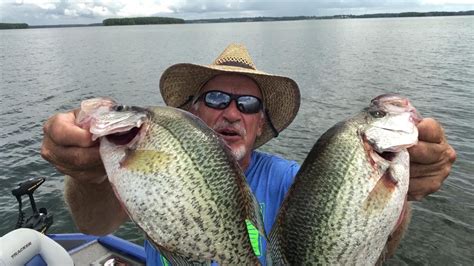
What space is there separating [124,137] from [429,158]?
6.06 feet

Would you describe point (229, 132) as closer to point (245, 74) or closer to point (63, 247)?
point (245, 74)

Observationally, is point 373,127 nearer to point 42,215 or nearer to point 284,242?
point 284,242

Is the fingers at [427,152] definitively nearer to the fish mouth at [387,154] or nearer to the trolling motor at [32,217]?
the fish mouth at [387,154]

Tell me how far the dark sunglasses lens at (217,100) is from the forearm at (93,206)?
3.92 feet

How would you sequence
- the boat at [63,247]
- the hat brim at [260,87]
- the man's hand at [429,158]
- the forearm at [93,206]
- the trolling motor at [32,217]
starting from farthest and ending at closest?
the trolling motor at [32,217]
the boat at [63,247]
the hat brim at [260,87]
the forearm at [93,206]
the man's hand at [429,158]

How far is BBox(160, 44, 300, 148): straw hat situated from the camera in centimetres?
387

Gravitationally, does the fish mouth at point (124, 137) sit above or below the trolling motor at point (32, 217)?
above

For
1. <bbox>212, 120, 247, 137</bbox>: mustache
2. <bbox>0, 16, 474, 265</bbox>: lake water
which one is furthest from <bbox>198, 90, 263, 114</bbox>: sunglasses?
<bbox>0, 16, 474, 265</bbox>: lake water

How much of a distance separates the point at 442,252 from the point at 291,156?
5.79 meters

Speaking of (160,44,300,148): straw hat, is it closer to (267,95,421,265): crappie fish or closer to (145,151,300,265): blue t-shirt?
(145,151,300,265): blue t-shirt

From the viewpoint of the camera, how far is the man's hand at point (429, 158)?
2.49 metres

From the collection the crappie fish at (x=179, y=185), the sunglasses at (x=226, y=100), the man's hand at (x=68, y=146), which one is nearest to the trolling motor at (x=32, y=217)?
the sunglasses at (x=226, y=100)

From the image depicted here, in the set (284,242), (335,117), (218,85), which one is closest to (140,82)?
(335,117)

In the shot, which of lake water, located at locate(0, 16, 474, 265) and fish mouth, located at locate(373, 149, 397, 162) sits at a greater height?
fish mouth, located at locate(373, 149, 397, 162)
